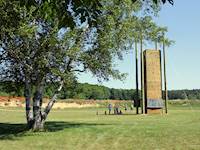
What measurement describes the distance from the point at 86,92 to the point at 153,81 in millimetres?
108495

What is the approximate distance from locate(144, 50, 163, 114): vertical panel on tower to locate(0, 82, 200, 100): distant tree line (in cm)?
833

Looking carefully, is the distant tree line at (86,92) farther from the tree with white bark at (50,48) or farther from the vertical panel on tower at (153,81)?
the vertical panel on tower at (153,81)

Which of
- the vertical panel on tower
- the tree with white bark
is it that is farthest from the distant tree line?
the vertical panel on tower

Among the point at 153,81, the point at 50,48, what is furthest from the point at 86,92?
the point at 50,48

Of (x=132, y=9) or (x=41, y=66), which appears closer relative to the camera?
(x=41, y=66)

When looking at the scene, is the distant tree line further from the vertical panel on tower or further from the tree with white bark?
the vertical panel on tower

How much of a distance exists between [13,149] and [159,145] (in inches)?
247

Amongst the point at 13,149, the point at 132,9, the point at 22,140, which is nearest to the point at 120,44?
the point at 132,9

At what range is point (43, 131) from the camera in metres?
31.2

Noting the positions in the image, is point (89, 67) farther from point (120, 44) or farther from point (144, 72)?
point (144, 72)

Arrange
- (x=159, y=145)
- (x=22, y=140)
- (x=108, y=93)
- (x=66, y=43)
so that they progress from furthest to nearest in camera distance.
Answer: (x=108, y=93) < (x=66, y=43) < (x=22, y=140) < (x=159, y=145)

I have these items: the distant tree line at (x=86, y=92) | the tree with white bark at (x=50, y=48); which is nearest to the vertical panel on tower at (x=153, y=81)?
the distant tree line at (x=86, y=92)

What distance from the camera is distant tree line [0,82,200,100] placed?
1315 inches

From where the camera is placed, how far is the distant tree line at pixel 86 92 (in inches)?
1315
